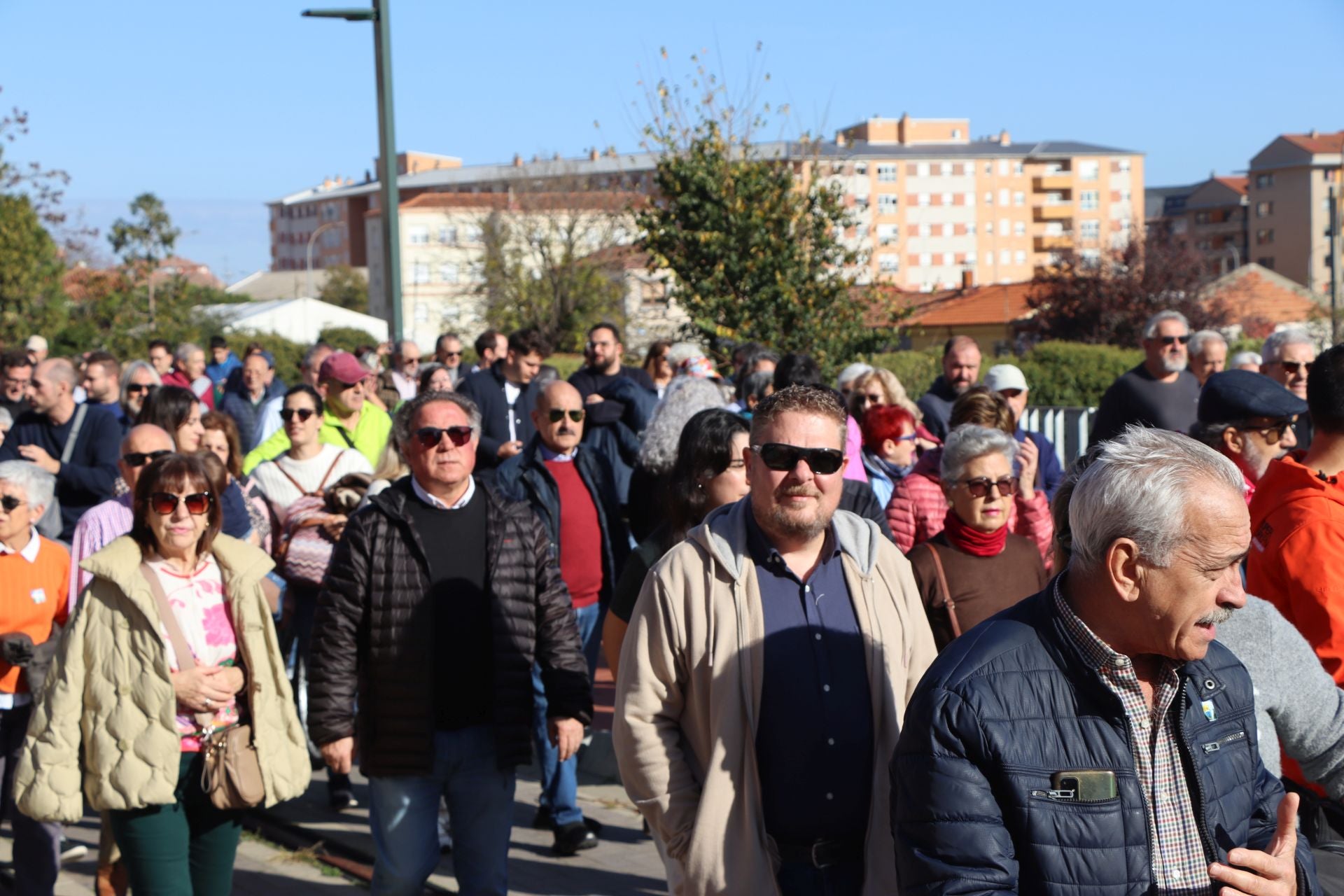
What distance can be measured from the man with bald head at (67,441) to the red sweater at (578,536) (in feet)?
9.47

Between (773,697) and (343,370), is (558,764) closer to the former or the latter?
(343,370)

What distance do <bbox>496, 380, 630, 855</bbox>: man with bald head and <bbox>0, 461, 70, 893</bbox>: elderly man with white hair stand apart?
7.11 feet

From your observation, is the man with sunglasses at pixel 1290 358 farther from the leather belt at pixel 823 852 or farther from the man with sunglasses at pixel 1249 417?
the leather belt at pixel 823 852

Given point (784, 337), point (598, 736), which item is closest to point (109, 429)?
point (598, 736)

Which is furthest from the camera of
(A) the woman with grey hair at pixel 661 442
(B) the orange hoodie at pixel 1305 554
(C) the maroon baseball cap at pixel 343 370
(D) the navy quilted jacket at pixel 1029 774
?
(C) the maroon baseball cap at pixel 343 370

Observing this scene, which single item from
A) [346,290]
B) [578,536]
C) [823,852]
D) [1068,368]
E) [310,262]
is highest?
[310,262]

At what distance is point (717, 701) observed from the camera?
3352 mm

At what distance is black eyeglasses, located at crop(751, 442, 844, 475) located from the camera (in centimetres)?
351

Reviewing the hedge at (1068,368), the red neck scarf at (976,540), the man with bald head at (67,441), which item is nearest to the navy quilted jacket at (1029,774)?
the red neck scarf at (976,540)

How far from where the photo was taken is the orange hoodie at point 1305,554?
3.50 meters

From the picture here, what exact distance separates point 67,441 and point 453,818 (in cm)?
482

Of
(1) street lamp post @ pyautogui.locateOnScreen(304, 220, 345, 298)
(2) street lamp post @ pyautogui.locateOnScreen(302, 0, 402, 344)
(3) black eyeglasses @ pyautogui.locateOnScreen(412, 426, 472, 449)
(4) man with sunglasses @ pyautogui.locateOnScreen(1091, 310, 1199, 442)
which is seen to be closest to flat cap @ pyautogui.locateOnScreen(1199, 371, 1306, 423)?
(3) black eyeglasses @ pyautogui.locateOnScreen(412, 426, 472, 449)

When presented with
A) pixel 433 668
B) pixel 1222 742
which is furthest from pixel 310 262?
pixel 1222 742

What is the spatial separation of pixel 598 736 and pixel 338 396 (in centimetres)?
245
